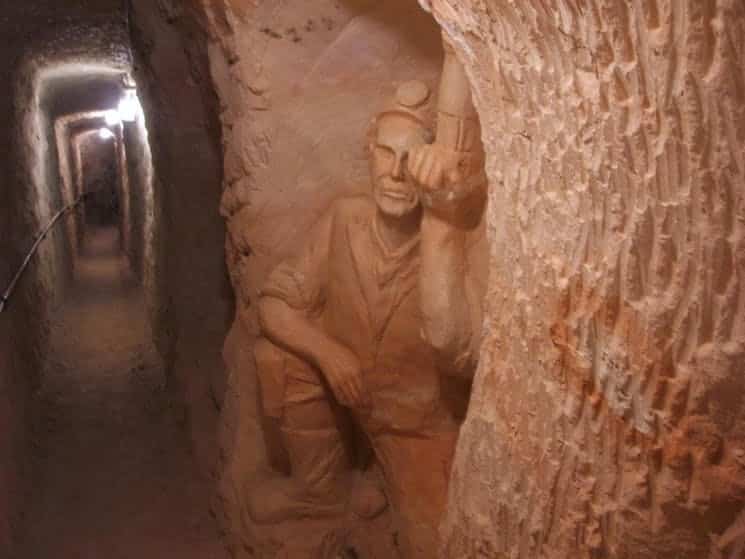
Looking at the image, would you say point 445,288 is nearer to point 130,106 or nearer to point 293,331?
point 293,331

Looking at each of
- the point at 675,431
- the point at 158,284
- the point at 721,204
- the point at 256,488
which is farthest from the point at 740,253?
the point at 158,284

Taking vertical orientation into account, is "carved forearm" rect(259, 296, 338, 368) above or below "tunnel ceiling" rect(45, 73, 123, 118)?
below

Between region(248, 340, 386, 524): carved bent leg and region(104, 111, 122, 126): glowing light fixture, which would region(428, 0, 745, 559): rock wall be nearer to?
region(248, 340, 386, 524): carved bent leg

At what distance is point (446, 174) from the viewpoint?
230 cm

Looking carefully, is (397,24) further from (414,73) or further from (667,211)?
(667,211)

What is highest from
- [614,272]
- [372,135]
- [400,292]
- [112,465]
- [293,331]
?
[372,135]

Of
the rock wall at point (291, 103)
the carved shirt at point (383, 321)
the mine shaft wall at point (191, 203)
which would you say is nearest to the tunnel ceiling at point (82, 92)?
the mine shaft wall at point (191, 203)

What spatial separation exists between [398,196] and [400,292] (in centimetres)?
31

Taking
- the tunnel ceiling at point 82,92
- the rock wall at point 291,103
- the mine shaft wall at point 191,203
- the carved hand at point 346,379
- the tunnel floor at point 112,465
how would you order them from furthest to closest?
the tunnel ceiling at point 82,92, the mine shaft wall at point 191,203, the tunnel floor at point 112,465, the rock wall at point 291,103, the carved hand at point 346,379

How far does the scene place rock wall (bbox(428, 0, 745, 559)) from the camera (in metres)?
1.21

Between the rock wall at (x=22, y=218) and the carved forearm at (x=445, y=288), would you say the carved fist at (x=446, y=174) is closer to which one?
the carved forearm at (x=445, y=288)

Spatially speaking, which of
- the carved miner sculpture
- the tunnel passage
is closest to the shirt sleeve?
the carved miner sculpture

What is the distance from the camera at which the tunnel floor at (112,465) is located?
12.5ft

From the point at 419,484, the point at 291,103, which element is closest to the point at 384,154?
the point at 291,103
